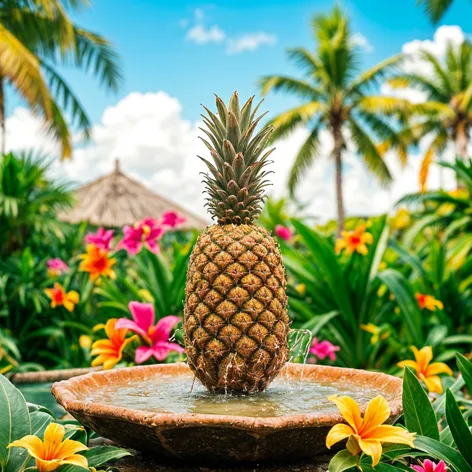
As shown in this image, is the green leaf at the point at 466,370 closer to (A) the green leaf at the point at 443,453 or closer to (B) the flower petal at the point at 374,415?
Result: (A) the green leaf at the point at 443,453

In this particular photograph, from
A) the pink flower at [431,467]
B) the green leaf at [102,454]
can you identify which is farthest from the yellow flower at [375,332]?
the green leaf at [102,454]

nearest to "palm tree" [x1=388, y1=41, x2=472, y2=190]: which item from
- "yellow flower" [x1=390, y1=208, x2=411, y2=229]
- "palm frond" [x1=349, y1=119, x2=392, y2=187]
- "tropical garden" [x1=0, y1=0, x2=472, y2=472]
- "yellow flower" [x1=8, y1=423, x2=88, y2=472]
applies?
"palm frond" [x1=349, y1=119, x2=392, y2=187]

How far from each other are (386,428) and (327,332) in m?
3.11

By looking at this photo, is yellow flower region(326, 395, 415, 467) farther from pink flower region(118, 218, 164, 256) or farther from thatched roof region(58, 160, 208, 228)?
thatched roof region(58, 160, 208, 228)

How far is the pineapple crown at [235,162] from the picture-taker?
2311 mm

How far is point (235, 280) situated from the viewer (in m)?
2.14

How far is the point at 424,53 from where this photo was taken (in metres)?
29.6

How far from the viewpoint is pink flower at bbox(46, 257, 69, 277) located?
19.2ft

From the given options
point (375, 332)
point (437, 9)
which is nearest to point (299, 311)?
point (375, 332)

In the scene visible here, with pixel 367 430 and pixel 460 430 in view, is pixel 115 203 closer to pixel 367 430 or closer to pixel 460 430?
pixel 460 430

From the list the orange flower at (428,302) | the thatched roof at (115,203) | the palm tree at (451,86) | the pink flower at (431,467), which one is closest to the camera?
the pink flower at (431,467)

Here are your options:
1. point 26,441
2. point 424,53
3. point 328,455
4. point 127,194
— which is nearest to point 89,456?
point 26,441

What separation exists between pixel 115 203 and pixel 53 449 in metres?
14.1

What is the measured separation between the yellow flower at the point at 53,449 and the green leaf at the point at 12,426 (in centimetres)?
12
